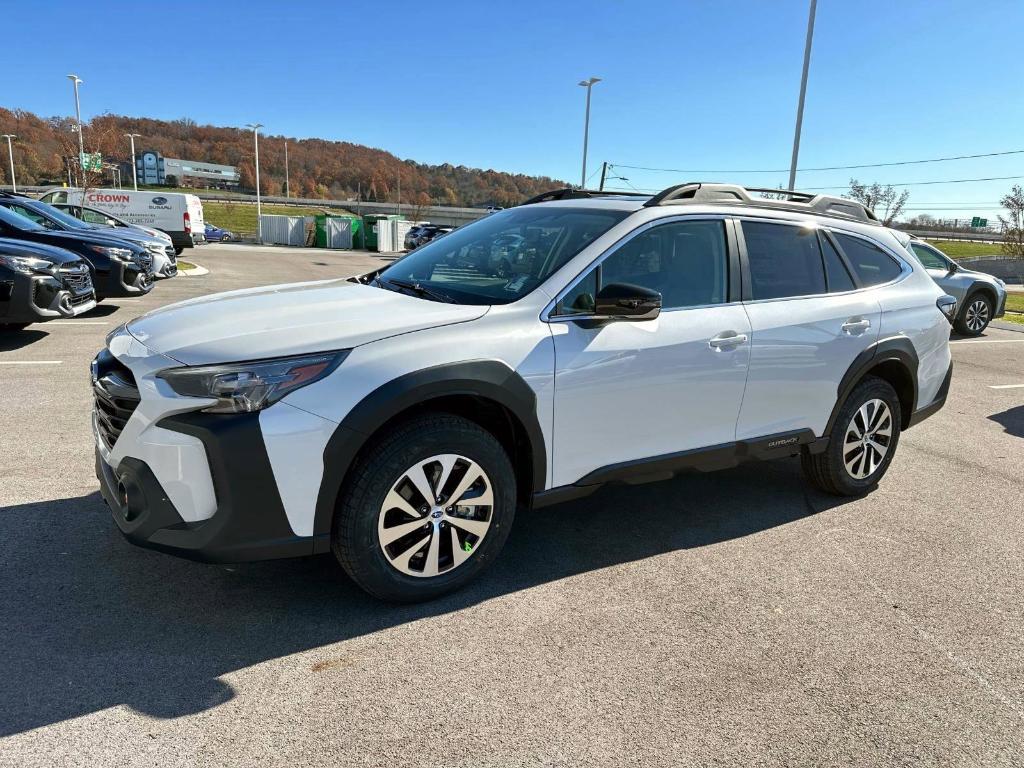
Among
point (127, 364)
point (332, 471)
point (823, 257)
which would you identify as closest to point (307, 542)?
point (332, 471)

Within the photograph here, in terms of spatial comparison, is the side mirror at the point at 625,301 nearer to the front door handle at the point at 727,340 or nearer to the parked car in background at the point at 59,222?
the front door handle at the point at 727,340

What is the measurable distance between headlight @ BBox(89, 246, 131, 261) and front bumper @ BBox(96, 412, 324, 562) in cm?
944

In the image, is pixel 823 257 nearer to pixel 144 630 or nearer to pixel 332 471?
pixel 332 471

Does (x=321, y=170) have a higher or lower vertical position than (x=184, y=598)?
higher

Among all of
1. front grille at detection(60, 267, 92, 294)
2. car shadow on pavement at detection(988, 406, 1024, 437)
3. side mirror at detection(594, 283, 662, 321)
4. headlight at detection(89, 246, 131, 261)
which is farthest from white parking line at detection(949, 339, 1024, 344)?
headlight at detection(89, 246, 131, 261)

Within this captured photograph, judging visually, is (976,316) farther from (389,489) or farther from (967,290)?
(389,489)

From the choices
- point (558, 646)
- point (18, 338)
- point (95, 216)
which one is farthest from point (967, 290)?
point (95, 216)

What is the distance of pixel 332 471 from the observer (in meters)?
2.77

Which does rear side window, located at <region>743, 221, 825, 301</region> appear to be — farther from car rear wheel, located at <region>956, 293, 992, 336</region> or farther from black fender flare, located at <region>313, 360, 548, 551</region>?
car rear wheel, located at <region>956, 293, 992, 336</region>

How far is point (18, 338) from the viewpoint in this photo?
27.7 feet

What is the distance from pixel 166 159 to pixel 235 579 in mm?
132441

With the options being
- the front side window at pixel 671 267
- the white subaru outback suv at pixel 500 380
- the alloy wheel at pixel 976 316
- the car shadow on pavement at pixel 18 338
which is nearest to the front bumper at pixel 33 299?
the car shadow on pavement at pixel 18 338

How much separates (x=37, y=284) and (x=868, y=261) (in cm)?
777

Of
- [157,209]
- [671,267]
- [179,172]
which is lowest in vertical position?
[671,267]
